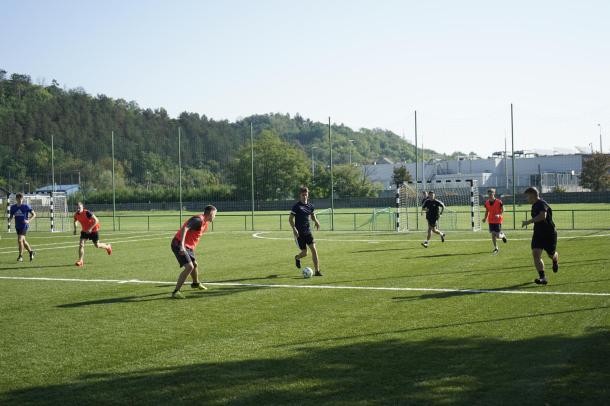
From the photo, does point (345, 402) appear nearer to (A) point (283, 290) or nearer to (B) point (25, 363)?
(B) point (25, 363)

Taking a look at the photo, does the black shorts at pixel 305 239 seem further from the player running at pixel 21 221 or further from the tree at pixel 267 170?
the tree at pixel 267 170

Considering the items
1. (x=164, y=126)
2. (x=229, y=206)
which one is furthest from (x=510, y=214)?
(x=164, y=126)

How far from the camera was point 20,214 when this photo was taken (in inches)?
779

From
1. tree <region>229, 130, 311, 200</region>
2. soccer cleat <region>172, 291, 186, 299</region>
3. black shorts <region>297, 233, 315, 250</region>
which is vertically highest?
tree <region>229, 130, 311, 200</region>

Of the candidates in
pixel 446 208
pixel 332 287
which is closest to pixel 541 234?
pixel 332 287

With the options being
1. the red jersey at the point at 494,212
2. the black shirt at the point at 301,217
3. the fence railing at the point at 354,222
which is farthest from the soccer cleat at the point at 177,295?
the fence railing at the point at 354,222

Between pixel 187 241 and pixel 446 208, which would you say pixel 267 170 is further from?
pixel 187 241

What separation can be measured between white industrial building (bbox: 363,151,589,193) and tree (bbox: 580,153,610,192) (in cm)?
198

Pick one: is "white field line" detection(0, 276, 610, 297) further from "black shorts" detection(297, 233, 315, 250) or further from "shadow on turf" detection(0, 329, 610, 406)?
"shadow on turf" detection(0, 329, 610, 406)

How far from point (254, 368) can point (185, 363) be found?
853mm

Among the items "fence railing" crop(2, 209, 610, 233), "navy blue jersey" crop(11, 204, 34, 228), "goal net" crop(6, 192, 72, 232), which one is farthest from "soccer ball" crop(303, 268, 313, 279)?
"goal net" crop(6, 192, 72, 232)

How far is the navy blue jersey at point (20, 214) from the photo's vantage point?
19.7 m

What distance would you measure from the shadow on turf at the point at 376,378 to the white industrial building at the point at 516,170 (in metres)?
74.5

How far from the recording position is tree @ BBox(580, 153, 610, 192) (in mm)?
77625
